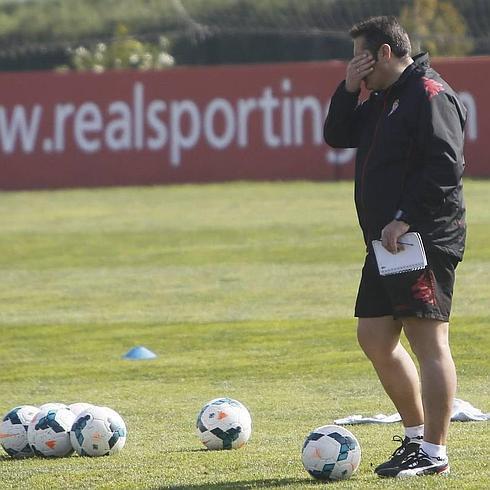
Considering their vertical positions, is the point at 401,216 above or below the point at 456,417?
above

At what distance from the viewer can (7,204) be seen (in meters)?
27.7

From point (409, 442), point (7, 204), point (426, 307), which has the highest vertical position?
point (426, 307)

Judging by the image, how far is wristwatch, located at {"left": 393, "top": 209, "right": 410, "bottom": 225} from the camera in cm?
672

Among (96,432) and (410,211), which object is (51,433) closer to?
(96,432)

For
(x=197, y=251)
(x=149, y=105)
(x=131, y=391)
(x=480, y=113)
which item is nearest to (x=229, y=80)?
(x=149, y=105)

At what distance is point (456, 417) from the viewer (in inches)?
341

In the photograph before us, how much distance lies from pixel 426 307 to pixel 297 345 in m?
5.80

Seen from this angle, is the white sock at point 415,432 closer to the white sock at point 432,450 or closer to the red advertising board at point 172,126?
the white sock at point 432,450

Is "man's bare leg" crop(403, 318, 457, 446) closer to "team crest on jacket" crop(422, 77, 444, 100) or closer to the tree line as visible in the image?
"team crest on jacket" crop(422, 77, 444, 100)

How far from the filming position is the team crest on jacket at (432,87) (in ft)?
22.0

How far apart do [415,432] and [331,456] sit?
0.47 metres

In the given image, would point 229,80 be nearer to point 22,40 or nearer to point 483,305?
point 22,40

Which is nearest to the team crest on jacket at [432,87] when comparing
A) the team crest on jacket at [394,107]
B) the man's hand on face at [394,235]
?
the team crest on jacket at [394,107]

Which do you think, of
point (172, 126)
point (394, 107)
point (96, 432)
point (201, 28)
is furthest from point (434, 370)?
point (201, 28)
